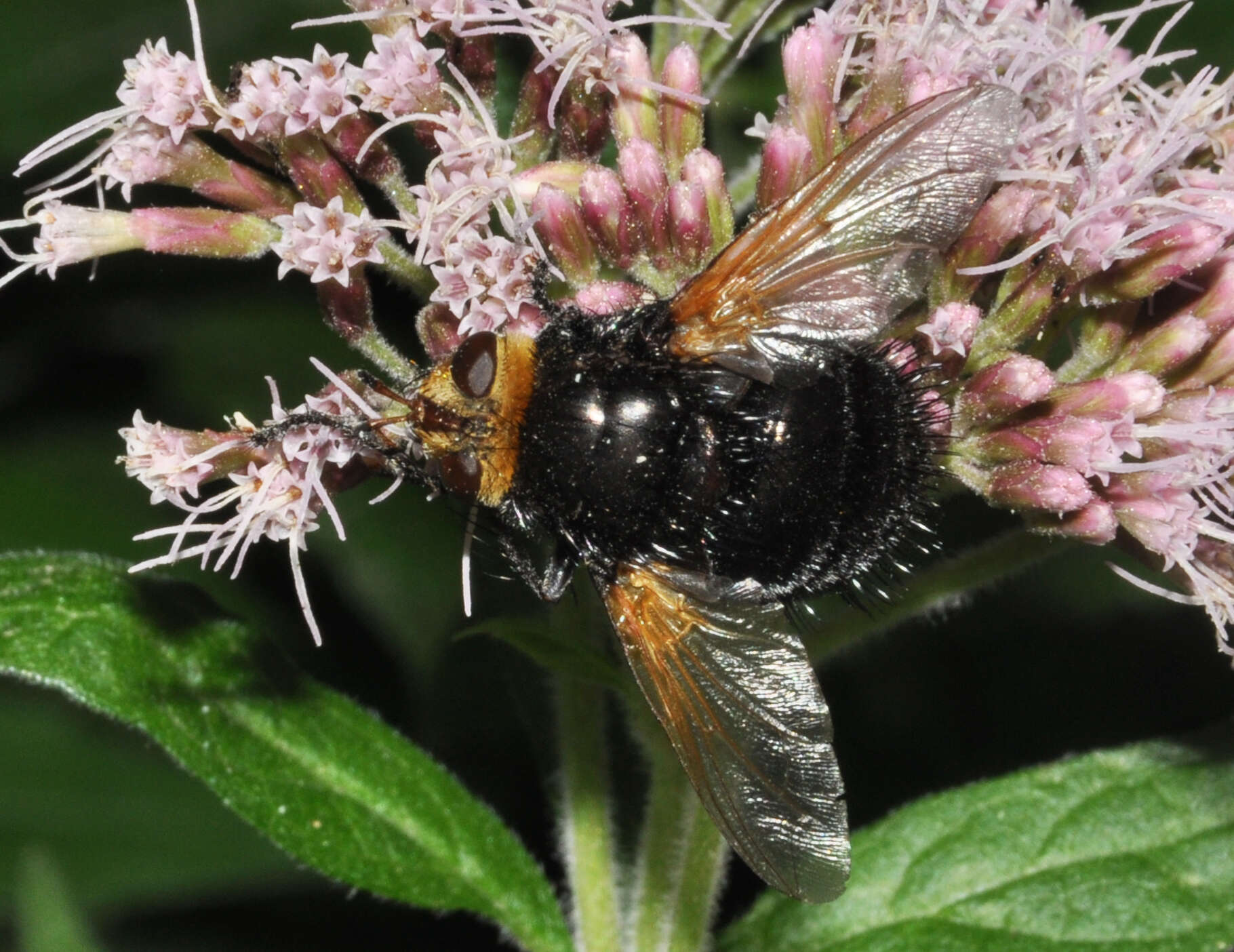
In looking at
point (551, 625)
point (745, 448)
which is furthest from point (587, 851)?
point (745, 448)

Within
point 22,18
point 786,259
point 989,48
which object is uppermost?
point 22,18

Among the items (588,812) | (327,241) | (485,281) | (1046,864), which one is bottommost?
(1046,864)

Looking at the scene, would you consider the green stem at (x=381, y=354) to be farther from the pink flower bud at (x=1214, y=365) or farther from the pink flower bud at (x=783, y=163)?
the pink flower bud at (x=1214, y=365)

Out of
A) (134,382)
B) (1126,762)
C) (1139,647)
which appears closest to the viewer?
(1126,762)

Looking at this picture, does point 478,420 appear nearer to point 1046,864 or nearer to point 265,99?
point 265,99

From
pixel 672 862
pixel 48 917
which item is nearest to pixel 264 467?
pixel 48 917

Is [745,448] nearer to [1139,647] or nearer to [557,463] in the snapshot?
[557,463]
